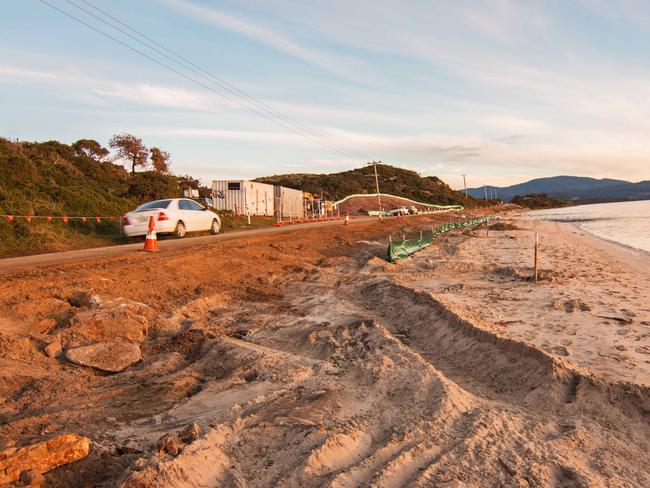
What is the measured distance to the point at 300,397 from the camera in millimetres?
4207

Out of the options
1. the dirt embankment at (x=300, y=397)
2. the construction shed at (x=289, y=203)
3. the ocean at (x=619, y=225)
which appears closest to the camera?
the dirt embankment at (x=300, y=397)

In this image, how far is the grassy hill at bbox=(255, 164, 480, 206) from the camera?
10664 centimetres

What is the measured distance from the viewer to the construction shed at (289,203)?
44281mm

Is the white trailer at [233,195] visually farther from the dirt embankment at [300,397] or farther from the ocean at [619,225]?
the dirt embankment at [300,397]

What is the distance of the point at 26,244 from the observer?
47.1 ft

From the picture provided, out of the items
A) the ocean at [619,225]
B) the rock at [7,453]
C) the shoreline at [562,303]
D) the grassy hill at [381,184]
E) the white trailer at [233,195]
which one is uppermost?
the grassy hill at [381,184]

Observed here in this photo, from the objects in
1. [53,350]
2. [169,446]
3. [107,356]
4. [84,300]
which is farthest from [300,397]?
[84,300]

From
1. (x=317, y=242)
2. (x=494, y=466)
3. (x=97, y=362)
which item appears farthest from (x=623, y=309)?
(x=317, y=242)

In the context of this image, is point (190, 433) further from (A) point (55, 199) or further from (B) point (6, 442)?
(A) point (55, 199)

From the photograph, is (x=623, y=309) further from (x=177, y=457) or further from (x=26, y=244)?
(x=26, y=244)

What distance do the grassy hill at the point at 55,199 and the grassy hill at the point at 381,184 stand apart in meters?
67.5

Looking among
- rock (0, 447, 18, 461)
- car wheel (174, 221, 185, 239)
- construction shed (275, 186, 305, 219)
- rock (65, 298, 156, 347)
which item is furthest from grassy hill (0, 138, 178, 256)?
construction shed (275, 186, 305, 219)

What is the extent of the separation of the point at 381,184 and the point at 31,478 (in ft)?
427

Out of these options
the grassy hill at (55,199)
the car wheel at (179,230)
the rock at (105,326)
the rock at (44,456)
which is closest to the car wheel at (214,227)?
the car wheel at (179,230)
